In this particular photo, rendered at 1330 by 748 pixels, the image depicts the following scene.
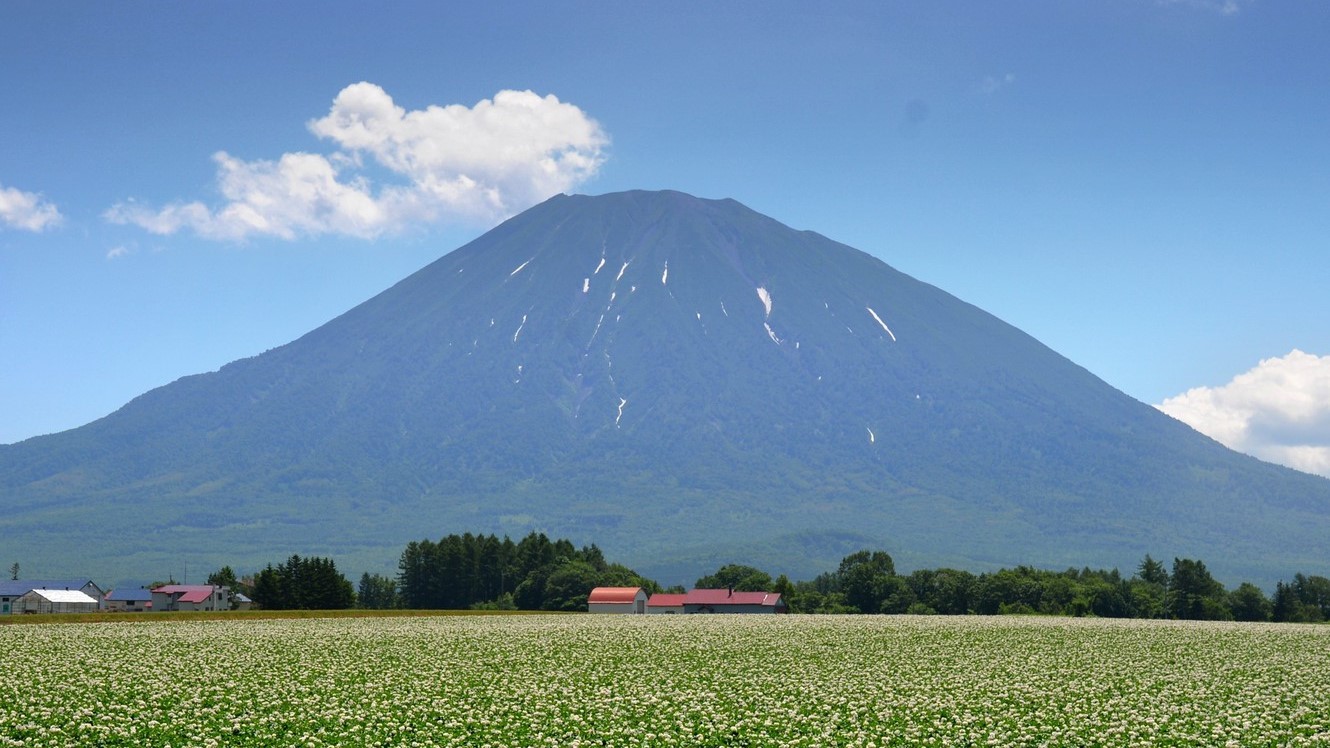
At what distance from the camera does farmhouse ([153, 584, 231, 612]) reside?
5748 inches

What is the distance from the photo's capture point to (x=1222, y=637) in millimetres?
70375

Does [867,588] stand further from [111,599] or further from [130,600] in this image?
[111,599]

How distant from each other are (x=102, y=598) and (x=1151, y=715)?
15028cm

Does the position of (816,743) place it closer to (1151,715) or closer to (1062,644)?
(1151,715)

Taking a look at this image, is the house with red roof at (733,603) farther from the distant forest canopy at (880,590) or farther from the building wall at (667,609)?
the distant forest canopy at (880,590)

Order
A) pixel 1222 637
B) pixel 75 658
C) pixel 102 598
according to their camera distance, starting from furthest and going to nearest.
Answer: pixel 102 598, pixel 1222 637, pixel 75 658

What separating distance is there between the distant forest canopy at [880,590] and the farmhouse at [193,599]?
1566cm

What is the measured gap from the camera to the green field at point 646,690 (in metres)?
30.3

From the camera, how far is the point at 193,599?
146625 millimetres

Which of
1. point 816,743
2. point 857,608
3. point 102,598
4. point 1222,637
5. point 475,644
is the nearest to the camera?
point 816,743

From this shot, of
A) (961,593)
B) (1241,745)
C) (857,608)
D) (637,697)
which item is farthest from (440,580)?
(1241,745)

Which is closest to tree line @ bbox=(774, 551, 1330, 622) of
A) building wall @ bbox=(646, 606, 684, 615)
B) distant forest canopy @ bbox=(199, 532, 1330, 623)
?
distant forest canopy @ bbox=(199, 532, 1330, 623)

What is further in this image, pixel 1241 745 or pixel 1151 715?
pixel 1151 715

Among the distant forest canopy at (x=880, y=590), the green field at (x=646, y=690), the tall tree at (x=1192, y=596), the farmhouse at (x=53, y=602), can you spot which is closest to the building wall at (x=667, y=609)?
the distant forest canopy at (x=880, y=590)
